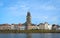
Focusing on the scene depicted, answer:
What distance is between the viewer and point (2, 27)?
19788 cm

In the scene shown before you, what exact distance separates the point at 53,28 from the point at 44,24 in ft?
31.8

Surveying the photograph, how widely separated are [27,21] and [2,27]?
2910 cm

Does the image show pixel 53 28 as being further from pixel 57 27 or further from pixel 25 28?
pixel 25 28

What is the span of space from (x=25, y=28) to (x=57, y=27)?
96.3 ft

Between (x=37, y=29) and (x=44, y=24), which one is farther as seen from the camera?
(x=44, y=24)

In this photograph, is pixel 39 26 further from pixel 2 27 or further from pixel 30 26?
pixel 2 27

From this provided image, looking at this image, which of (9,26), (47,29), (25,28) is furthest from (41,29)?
(9,26)

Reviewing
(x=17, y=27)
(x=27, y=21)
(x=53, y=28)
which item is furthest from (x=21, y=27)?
(x=53, y=28)

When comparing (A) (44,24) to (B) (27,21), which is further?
(A) (44,24)

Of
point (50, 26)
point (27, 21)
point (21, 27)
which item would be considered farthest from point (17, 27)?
point (50, 26)

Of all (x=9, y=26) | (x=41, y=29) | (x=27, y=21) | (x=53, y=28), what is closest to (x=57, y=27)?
(x=53, y=28)

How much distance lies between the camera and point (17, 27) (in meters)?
196

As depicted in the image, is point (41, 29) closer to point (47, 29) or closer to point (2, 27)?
point (47, 29)

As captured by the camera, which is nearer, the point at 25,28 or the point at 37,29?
the point at 37,29
